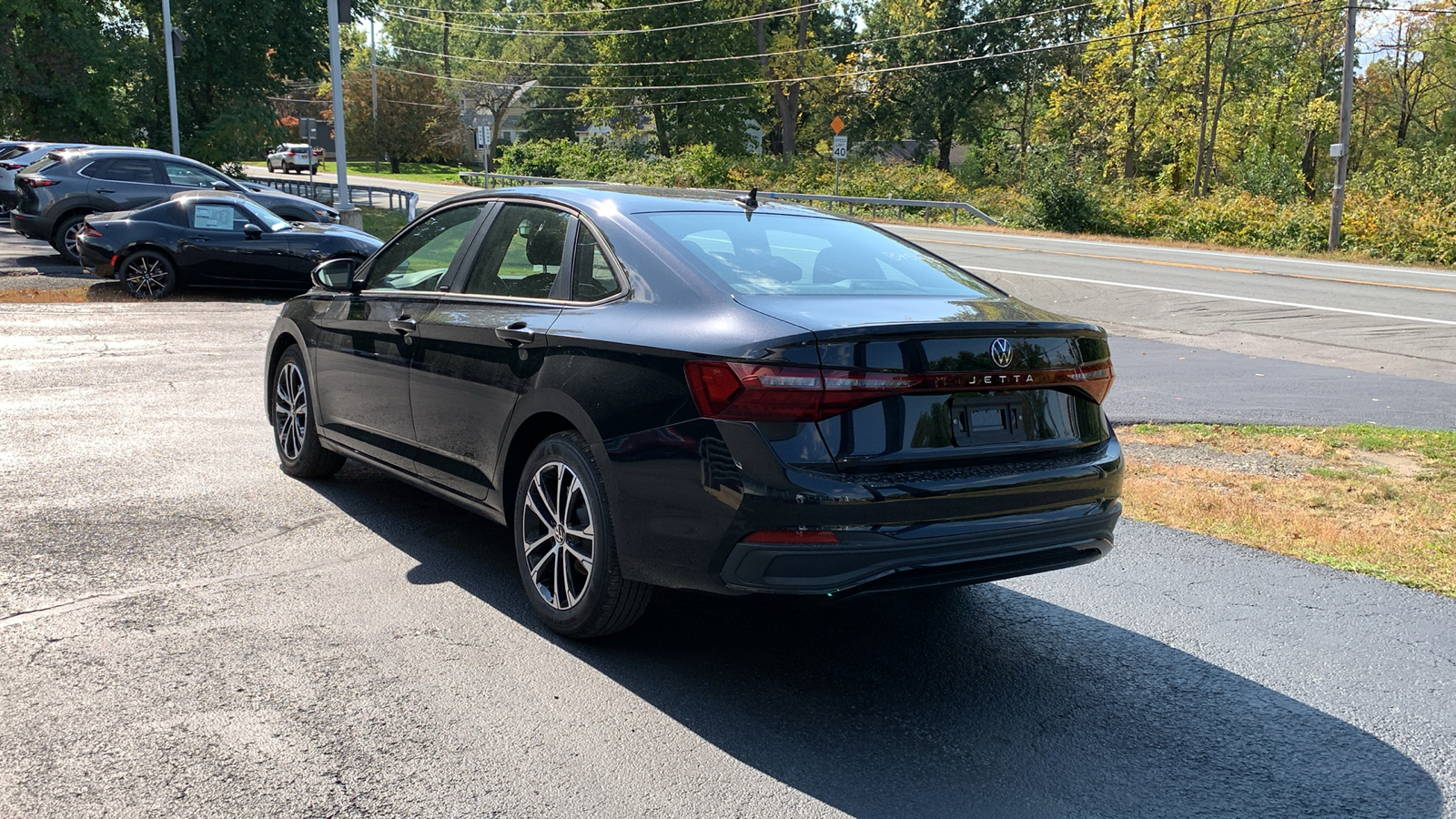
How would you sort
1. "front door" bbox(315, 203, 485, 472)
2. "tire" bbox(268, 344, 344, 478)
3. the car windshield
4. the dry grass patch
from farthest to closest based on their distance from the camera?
the car windshield < "tire" bbox(268, 344, 344, 478) < the dry grass patch < "front door" bbox(315, 203, 485, 472)

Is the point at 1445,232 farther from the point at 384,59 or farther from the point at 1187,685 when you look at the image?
the point at 384,59

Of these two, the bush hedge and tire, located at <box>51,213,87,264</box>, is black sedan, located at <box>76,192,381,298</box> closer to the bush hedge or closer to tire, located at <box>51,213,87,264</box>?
tire, located at <box>51,213,87,264</box>

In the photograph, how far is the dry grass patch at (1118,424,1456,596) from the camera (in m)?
5.81

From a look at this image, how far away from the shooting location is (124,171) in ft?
62.2

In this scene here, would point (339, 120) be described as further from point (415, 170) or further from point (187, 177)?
point (415, 170)

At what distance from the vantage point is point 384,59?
109125mm

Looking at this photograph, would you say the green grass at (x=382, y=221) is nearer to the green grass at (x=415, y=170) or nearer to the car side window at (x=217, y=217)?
the car side window at (x=217, y=217)

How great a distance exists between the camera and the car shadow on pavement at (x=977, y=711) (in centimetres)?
339

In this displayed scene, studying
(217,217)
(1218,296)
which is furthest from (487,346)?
(1218,296)

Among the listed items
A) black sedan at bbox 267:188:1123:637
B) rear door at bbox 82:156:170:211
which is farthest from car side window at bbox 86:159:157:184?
black sedan at bbox 267:188:1123:637

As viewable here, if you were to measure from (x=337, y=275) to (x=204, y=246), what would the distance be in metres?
10.5

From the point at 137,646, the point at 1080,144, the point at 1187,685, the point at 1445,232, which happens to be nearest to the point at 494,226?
the point at 137,646

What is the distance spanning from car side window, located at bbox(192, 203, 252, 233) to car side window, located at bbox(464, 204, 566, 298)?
11.8 meters

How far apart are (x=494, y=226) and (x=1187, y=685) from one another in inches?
131
